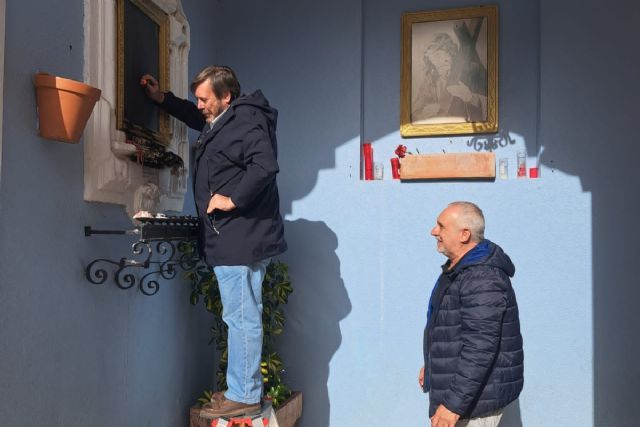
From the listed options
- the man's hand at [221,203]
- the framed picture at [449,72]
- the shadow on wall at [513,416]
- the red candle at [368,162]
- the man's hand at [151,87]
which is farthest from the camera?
the red candle at [368,162]

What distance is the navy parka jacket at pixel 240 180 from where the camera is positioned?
2.57 metres

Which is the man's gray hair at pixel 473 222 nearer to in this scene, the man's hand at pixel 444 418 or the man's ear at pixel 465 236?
the man's ear at pixel 465 236

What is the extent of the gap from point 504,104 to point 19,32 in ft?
8.90

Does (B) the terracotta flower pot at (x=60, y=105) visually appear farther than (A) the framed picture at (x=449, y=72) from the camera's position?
No

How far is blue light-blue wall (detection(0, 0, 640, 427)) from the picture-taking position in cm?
344

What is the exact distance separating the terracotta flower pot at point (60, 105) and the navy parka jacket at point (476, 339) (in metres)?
1.44

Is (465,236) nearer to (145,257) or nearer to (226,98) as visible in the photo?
(226,98)

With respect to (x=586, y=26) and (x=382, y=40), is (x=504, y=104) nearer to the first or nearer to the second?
(x=586, y=26)

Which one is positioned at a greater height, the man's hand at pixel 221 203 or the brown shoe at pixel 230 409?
the man's hand at pixel 221 203

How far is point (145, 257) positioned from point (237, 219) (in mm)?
595

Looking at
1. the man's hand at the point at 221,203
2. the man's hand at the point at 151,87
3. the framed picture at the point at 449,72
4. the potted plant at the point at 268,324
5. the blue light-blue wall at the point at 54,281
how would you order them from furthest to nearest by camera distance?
the framed picture at the point at 449,72 → the potted plant at the point at 268,324 → the man's hand at the point at 151,87 → the man's hand at the point at 221,203 → the blue light-blue wall at the point at 54,281

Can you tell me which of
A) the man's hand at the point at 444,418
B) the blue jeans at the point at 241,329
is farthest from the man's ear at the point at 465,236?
the blue jeans at the point at 241,329

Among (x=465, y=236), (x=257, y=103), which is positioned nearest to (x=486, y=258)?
(x=465, y=236)

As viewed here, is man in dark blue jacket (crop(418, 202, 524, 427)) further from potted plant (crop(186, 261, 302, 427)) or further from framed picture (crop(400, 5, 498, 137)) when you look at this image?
framed picture (crop(400, 5, 498, 137))
